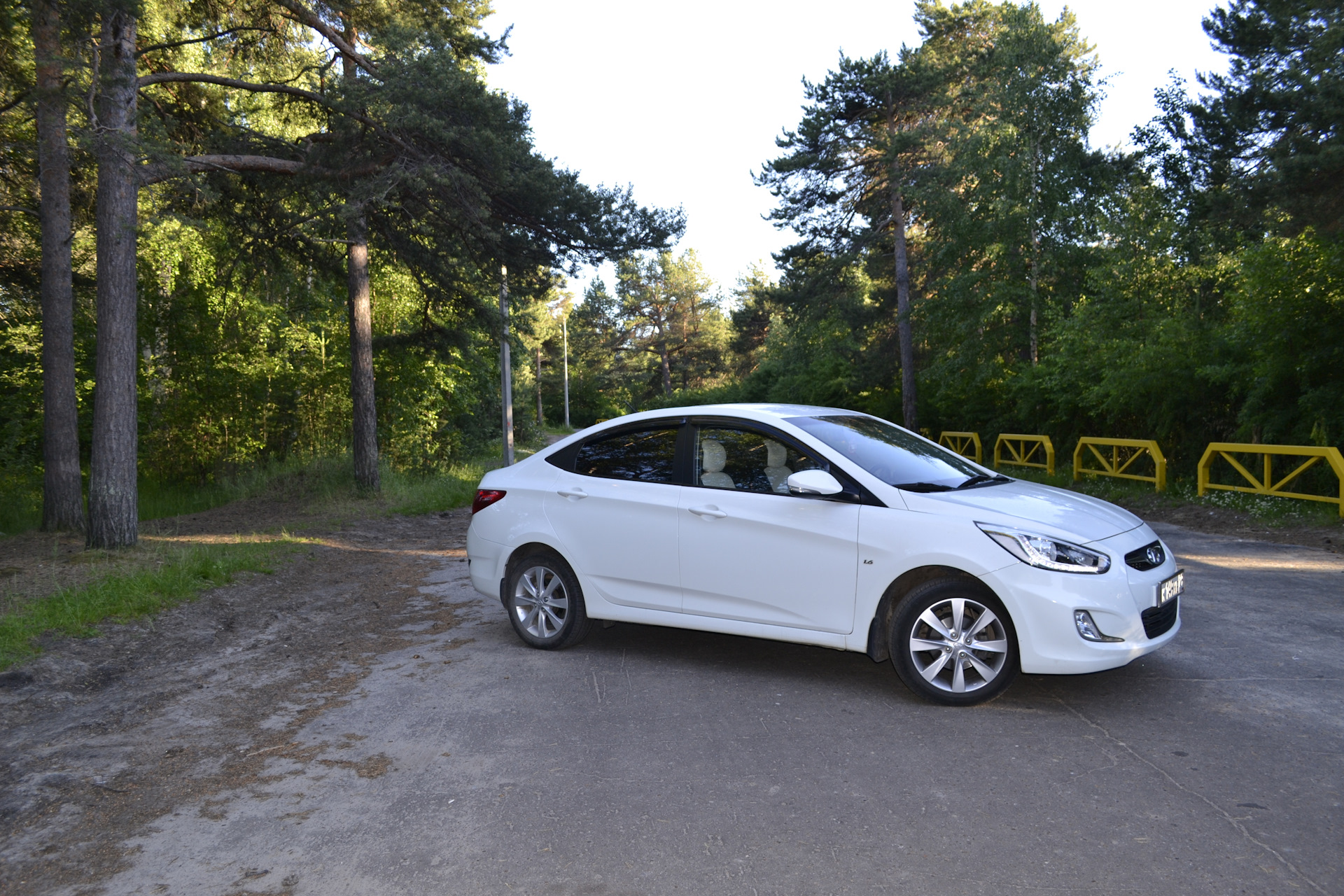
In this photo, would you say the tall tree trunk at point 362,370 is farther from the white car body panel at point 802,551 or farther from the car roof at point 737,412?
the car roof at point 737,412

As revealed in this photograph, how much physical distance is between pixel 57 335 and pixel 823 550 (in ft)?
39.0

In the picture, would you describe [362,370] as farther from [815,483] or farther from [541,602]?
[815,483]

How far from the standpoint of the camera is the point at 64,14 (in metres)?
10.4

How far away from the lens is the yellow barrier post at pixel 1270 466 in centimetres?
1166

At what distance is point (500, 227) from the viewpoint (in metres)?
15.7

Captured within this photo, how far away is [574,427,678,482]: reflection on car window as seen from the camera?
6352 mm

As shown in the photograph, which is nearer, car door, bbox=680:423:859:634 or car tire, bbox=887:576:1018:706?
car tire, bbox=887:576:1018:706

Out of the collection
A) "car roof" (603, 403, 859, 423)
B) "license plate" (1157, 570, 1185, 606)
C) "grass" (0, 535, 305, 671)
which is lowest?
"grass" (0, 535, 305, 671)

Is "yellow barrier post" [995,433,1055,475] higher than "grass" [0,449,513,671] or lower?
higher

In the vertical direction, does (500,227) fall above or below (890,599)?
above

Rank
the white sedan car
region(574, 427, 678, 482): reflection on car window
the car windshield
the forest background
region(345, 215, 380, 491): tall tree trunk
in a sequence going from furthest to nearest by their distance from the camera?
region(345, 215, 380, 491): tall tree trunk, the forest background, region(574, 427, 678, 482): reflection on car window, the car windshield, the white sedan car

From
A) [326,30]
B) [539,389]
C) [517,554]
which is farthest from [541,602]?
[539,389]

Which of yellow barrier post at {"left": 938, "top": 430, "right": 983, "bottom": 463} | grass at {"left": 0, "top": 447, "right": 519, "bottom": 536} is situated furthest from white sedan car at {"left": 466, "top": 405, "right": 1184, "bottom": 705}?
yellow barrier post at {"left": 938, "top": 430, "right": 983, "bottom": 463}

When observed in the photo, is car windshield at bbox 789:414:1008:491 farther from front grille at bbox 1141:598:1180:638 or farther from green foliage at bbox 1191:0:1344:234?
green foliage at bbox 1191:0:1344:234
